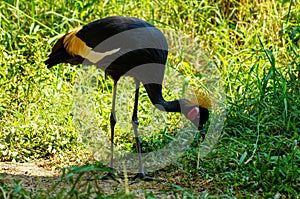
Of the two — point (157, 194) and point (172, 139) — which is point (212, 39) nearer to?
point (172, 139)

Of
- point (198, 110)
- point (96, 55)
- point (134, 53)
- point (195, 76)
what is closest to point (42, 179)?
point (96, 55)

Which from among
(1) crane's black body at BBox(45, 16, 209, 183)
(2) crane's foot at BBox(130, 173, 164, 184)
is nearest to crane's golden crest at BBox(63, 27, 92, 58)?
(1) crane's black body at BBox(45, 16, 209, 183)

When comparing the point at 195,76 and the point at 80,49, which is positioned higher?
the point at 80,49

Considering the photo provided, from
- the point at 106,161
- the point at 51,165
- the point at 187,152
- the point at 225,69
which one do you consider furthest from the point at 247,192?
the point at 225,69

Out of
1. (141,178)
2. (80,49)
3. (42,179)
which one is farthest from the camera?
(80,49)

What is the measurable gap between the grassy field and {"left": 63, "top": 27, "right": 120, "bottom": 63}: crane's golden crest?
830 mm

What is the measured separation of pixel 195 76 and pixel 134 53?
1.86 m

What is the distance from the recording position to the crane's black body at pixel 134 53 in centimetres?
512

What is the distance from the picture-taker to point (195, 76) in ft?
22.5

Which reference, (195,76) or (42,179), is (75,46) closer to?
(42,179)

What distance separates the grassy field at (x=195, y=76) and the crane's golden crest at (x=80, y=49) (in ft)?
2.72

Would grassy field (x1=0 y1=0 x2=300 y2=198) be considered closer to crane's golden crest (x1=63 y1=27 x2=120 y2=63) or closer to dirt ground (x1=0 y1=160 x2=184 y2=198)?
dirt ground (x1=0 y1=160 x2=184 y2=198)

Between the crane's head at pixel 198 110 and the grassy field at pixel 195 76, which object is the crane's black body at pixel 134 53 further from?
the grassy field at pixel 195 76

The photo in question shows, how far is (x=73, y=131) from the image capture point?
591 centimetres
